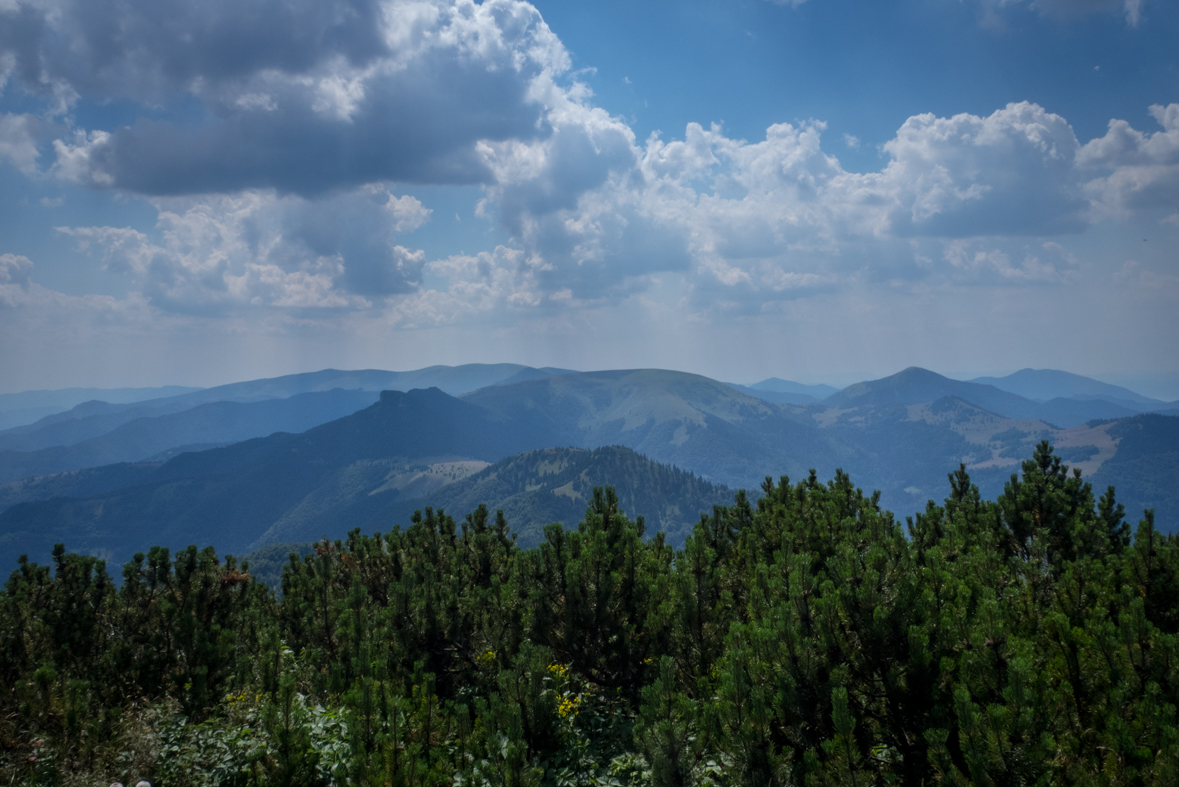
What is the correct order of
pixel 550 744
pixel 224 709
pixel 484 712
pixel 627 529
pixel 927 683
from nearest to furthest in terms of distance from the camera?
pixel 927 683, pixel 484 712, pixel 550 744, pixel 224 709, pixel 627 529

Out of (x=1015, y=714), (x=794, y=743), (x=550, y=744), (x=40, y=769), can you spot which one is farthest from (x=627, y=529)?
(x=40, y=769)

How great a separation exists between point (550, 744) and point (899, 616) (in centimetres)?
560

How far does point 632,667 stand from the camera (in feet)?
37.7

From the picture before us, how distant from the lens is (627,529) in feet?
43.3

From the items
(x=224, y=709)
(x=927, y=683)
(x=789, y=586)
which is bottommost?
(x=224, y=709)

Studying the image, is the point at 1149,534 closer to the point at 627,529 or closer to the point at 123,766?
the point at 627,529

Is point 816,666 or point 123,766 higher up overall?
point 816,666

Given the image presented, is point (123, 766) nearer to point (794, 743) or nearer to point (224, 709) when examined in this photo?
point (224, 709)

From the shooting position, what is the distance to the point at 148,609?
12.3 m

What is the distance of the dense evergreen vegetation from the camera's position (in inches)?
251

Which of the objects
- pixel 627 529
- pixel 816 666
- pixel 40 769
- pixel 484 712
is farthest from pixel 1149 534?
pixel 40 769

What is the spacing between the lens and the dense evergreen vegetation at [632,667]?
20.9 feet

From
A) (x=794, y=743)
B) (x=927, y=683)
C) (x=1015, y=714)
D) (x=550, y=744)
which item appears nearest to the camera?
(x=1015, y=714)

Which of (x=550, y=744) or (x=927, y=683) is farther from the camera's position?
(x=550, y=744)
